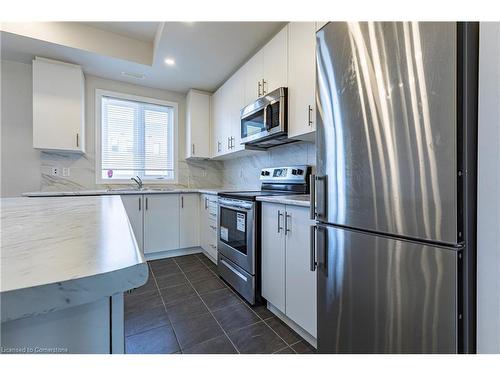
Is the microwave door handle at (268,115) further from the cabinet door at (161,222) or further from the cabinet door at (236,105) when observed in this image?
the cabinet door at (161,222)

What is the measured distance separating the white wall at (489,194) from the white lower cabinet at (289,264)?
725 mm

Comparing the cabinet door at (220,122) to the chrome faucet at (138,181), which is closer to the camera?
the cabinet door at (220,122)

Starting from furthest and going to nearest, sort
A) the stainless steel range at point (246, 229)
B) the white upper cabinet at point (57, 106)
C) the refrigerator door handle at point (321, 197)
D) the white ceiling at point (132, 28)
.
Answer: the white upper cabinet at point (57, 106) → the white ceiling at point (132, 28) → the stainless steel range at point (246, 229) → the refrigerator door handle at point (321, 197)

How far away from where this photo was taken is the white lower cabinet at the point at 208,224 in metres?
2.83

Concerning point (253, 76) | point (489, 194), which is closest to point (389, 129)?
point (489, 194)

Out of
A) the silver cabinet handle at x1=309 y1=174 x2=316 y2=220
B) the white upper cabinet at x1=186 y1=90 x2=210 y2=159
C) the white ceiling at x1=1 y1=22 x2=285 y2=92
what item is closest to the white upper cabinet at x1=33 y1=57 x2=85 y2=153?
the white ceiling at x1=1 y1=22 x2=285 y2=92

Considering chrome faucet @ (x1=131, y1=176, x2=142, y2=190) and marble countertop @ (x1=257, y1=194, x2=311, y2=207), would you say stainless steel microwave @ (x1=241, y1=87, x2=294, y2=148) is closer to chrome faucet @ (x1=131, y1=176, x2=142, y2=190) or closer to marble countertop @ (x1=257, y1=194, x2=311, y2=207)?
marble countertop @ (x1=257, y1=194, x2=311, y2=207)

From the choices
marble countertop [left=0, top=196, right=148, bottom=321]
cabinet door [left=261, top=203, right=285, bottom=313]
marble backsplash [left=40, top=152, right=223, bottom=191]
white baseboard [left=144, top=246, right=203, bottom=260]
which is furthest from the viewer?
white baseboard [left=144, top=246, right=203, bottom=260]

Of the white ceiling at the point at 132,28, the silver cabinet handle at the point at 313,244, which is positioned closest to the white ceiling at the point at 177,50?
the white ceiling at the point at 132,28

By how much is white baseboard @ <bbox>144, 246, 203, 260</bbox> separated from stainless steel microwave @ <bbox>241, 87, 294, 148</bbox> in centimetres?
179

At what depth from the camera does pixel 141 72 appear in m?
2.94

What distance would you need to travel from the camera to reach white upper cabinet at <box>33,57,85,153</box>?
2537mm

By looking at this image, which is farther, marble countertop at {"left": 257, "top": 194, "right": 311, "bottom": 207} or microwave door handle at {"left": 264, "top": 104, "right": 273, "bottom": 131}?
microwave door handle at {"left": 264, "top": 104, "right": 273, "bottom": 131}
